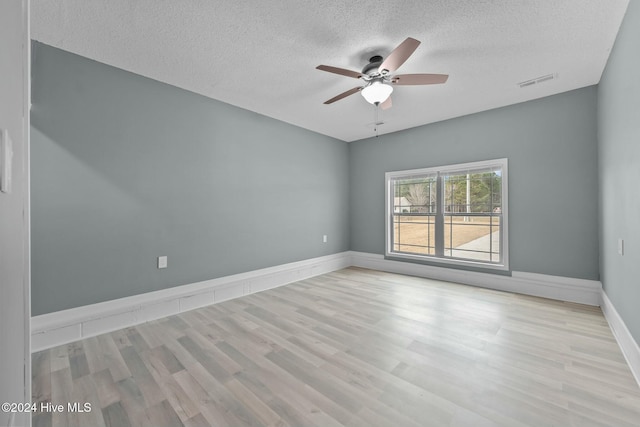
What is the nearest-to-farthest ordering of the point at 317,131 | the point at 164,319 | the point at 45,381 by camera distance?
1. the point at 45,381
2. the point at 164,319
3. the point at 317,131

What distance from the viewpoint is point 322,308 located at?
3.12 meters

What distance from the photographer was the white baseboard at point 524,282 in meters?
3.16

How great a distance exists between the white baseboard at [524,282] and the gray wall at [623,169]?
37 cm

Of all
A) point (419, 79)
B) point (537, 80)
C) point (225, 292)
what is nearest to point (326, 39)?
point (419, 79)

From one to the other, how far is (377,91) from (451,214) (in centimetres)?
272

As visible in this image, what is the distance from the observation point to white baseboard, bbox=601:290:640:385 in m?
1.81

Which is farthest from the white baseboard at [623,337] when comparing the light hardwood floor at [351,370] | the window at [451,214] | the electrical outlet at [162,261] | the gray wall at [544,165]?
the electrical outlet at [162,261]

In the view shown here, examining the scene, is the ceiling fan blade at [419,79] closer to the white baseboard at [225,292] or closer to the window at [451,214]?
the window at [451,214]

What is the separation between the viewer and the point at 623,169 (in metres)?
2.11

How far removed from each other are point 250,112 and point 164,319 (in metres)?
2.93

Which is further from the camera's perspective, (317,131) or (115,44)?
(317,131)

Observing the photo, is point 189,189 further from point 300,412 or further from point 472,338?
point 472,338

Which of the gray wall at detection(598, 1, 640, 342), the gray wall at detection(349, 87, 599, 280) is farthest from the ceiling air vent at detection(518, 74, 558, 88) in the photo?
the gray wall at detection(349, 87, 599, 280)

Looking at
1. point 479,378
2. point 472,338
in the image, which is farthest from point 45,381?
point 472,338
